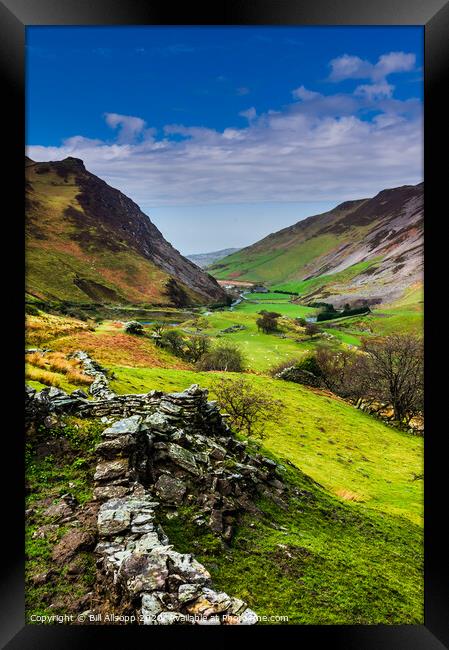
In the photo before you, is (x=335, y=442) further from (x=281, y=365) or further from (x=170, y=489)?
(x=170, y=489)

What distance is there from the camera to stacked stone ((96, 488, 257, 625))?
3.66 metres

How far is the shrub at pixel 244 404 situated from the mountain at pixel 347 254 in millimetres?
2000

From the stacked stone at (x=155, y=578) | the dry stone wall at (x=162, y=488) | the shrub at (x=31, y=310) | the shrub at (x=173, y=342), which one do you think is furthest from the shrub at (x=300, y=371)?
the shrub at (x=31, y=310)

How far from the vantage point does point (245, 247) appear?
7480 mm

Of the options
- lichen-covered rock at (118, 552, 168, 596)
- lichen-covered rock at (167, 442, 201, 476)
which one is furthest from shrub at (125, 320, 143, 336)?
lichen-covered rock at (118, 552, 168, 596)

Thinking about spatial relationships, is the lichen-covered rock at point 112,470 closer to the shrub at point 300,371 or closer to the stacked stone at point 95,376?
the stacked stone at point 95,376

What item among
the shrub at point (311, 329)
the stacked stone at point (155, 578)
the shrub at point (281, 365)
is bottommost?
the stacked stone at point (155, 578)

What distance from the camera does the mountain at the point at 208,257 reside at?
23.6ft

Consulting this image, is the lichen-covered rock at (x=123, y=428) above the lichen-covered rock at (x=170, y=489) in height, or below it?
above

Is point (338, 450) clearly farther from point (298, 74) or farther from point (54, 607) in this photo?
point (298, 74)
